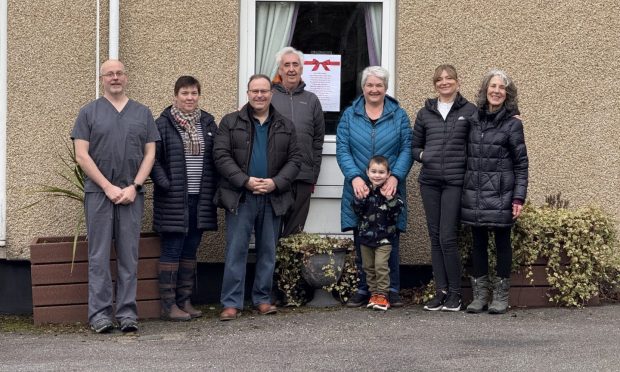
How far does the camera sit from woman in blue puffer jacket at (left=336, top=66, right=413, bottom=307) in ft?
30.9

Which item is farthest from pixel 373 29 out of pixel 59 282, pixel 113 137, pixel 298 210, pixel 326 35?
pixel 59 282

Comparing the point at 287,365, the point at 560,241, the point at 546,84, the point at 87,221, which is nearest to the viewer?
the point at 287,365

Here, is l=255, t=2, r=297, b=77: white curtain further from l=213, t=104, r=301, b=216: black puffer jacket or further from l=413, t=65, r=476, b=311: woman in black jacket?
l=413, t=65, r=476, b=311: woman in black jacket

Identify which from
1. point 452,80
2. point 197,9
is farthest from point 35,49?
point 452,80

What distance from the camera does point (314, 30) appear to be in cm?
1029

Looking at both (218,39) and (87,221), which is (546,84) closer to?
(218,39)

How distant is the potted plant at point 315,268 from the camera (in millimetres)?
9492

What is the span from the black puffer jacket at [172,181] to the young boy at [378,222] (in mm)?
1159

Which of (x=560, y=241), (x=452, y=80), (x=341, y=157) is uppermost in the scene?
(x=452, y=80)

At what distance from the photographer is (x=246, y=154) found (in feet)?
29.9

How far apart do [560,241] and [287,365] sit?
285 cm

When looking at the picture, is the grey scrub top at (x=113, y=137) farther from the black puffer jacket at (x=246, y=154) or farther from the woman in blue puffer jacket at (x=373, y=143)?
the woman in blue puffer jacket at (x=373, y=143)

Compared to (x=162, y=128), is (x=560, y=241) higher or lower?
lower

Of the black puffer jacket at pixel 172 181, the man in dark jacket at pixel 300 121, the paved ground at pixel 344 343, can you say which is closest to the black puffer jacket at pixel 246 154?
the black puffer jacket at pixel 172 181
